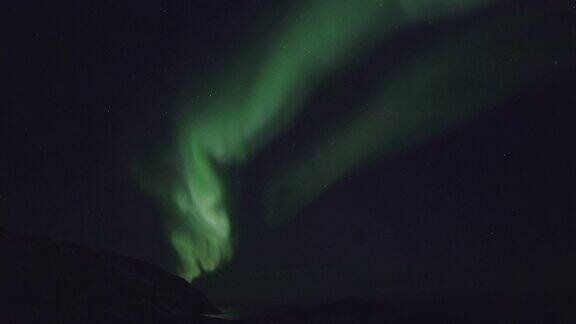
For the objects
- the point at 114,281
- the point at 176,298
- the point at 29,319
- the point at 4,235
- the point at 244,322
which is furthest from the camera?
the point at 176,298

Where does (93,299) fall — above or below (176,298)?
below

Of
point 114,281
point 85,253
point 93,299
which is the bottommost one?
point 93,299

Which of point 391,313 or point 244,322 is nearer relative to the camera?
point 244,322

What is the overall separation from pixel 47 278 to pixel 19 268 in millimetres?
4363

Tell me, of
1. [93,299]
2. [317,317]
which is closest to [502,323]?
[317,317]

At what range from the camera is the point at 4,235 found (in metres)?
64.3

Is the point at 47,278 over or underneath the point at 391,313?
over

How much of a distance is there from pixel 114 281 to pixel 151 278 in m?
44.3

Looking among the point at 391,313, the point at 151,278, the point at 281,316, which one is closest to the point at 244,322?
the point at 281,316

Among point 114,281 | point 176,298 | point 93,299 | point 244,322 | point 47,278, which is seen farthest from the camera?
point 176,298

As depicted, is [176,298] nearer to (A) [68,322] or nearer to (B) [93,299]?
(B) [93,299]

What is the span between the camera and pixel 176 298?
396 ft

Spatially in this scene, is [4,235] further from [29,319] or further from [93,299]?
[29,319]

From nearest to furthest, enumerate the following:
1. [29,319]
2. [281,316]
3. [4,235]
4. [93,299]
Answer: [29,319] → [281,316] → [93,299] → [4,235]
